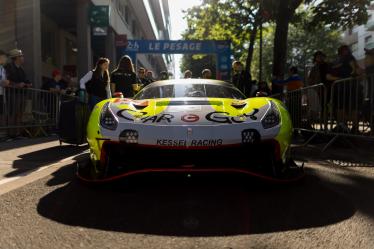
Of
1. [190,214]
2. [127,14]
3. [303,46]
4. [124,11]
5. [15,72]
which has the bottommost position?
[190,214]

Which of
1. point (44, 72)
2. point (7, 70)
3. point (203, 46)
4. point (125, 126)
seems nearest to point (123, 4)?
point (203, 46)

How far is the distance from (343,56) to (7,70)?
732cm

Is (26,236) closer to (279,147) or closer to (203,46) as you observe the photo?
(279,147)

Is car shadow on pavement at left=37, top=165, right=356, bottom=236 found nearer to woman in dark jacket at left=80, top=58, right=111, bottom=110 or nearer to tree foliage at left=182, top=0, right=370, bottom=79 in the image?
woman in dark jacket at left=80, top=58, right=111, bottom=110


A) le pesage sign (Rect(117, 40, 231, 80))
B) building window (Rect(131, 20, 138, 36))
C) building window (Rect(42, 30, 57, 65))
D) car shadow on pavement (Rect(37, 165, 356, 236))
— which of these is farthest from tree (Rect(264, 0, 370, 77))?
building window (Rect(131, 20, 138, 36))

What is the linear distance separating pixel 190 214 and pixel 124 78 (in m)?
5.90

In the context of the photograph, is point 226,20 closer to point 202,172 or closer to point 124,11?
point 124,11

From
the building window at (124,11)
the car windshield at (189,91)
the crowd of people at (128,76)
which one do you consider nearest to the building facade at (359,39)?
the building window at (124,11)

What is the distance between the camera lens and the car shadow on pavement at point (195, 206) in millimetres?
3387

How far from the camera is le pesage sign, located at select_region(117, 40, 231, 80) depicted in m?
25.6

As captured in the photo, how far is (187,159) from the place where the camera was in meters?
4.26

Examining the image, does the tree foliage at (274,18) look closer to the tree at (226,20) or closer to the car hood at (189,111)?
the tree at (226,20)

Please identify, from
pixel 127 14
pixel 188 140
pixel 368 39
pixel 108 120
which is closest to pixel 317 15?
pixel 108 120

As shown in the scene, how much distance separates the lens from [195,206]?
388cm
